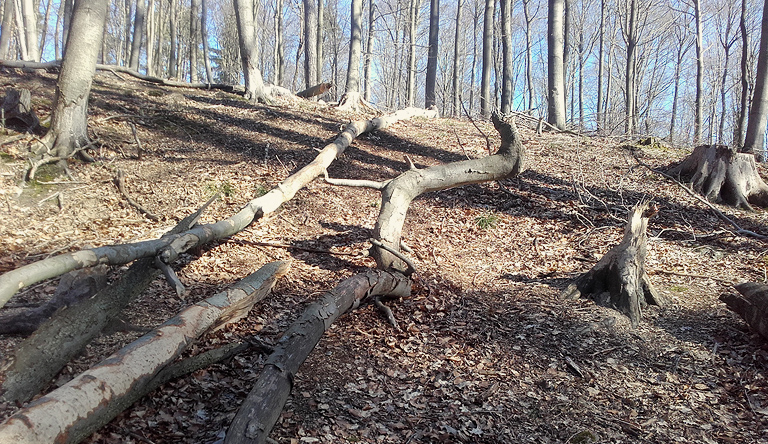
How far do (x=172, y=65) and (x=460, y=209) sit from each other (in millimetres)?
20518

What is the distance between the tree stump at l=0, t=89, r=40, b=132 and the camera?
773 cm

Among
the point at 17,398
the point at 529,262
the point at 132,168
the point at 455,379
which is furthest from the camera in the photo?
the point at 132,168

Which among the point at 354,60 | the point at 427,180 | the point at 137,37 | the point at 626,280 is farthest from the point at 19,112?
the point at 137,37

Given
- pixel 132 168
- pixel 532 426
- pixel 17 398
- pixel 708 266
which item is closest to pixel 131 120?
pixel 132 168

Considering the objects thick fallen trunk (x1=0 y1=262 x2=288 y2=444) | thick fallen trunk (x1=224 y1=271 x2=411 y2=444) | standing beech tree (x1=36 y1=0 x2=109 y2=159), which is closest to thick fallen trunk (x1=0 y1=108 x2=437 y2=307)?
thick fallen trunk (x1=0 y1=262 x2=288 y2=444)

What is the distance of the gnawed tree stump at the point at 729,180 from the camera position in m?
7.85

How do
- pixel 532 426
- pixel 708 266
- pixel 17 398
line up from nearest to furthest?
pixel 17 398 < pixel 532 426 < pixel 708 266

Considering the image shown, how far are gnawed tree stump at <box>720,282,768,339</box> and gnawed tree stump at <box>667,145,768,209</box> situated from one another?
390cm

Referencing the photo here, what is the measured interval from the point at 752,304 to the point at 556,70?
965 cm

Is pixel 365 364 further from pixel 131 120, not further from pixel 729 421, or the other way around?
pixel 131 120

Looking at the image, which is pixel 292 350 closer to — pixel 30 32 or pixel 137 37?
pixel 30 32

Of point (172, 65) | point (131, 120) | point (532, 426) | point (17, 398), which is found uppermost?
point (172, 65)

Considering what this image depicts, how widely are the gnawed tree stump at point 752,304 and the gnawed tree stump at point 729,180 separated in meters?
3.90

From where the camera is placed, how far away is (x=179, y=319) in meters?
3.63
